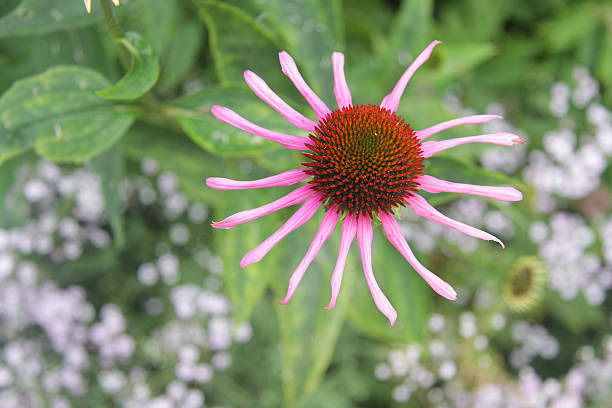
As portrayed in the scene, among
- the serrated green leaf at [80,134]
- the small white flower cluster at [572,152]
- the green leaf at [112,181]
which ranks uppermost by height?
the serrated green leaf at [80,134]

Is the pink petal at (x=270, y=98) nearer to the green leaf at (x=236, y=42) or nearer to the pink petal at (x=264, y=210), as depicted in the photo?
the pink petal at (x=264, y=210)

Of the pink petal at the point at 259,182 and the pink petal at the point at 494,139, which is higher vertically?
the pink petal at the point at 494,139

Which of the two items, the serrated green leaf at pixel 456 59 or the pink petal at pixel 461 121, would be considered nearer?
the pink petal at pixel 461 121

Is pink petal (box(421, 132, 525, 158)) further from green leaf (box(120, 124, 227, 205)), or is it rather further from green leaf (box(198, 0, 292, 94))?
green leaf (box(120, 124, 227, 205))

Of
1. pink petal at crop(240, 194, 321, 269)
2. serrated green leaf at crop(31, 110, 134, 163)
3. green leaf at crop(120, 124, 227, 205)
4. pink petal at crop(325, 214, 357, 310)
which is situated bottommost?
green leaf at crop(120, 124, 227, 205)

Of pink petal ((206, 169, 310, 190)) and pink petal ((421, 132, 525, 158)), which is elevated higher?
pink petal ((421, 132, 525, 158))

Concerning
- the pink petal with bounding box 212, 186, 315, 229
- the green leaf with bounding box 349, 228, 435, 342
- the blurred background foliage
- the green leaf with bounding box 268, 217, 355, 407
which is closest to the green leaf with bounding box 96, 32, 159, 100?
the blurred background foliage

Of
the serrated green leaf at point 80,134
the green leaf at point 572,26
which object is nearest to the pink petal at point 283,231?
the serrated green leaf at point 80,134

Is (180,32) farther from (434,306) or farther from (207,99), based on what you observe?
(434,306)
